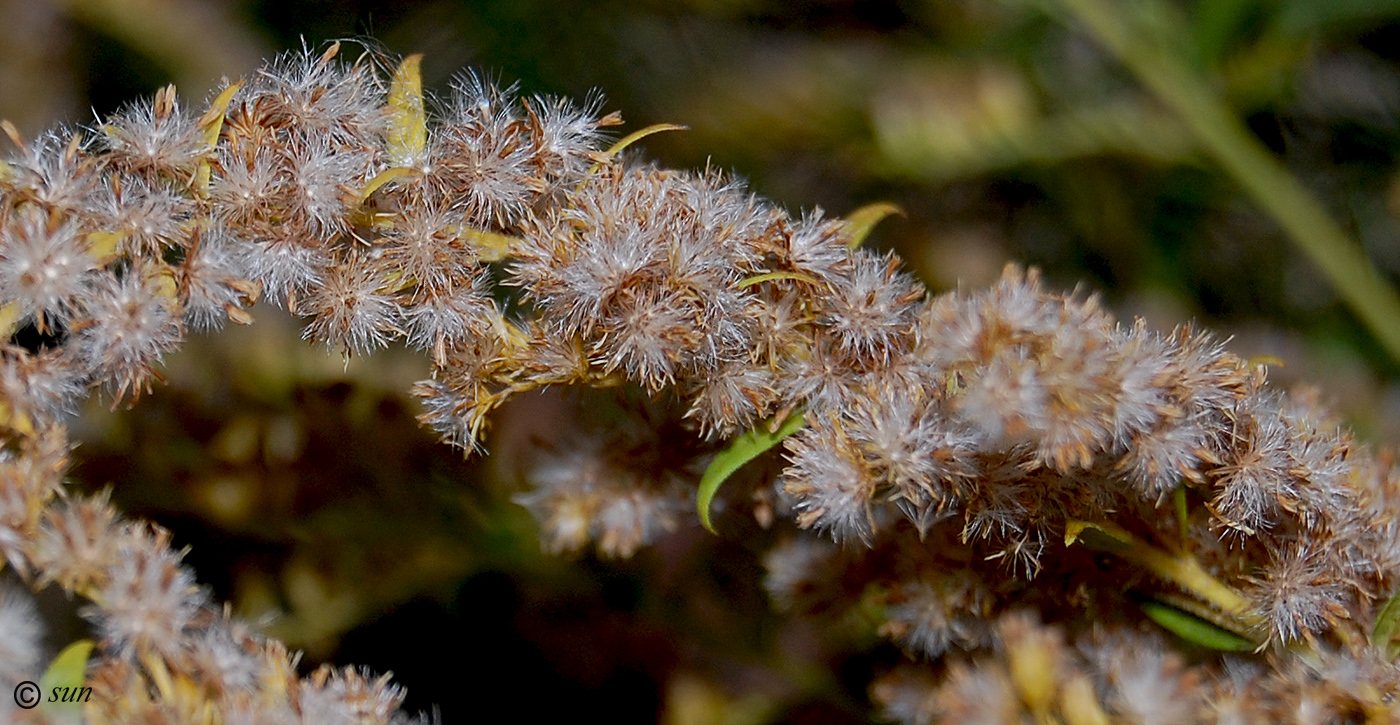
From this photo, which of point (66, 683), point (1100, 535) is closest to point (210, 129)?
point (66, 683)

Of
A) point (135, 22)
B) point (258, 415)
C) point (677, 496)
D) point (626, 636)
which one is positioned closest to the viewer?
point (677, 496)

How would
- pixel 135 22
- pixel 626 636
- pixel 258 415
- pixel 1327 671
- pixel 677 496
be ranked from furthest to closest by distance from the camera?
1. pixel 135 22
2. pixel 626 636
3. pixel 258 415
4. pixel 677 496
5. pixel 1327 671

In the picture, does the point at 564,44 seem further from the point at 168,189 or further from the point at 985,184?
the point at 168,189

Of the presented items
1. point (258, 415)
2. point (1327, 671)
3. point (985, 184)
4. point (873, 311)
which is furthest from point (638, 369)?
point (985, 184)

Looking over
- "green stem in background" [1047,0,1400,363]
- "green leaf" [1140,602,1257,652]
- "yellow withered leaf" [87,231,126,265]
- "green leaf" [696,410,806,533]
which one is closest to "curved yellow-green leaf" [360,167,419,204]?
"yellow withered leaf" [87,231,126,265]
